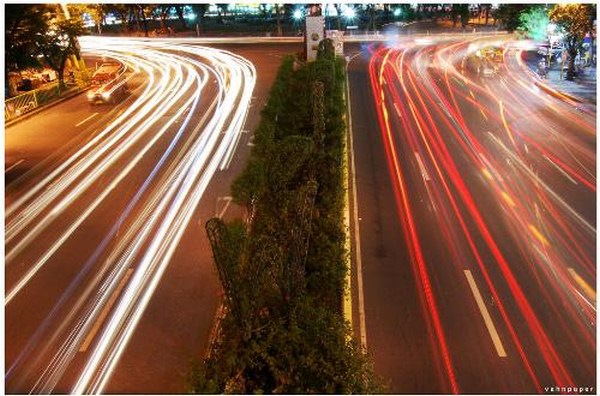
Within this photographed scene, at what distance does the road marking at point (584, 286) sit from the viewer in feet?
39.5

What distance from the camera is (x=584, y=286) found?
486 inches

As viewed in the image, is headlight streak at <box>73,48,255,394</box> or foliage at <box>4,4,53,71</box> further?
foliage at <box>4,4,53,71</box>

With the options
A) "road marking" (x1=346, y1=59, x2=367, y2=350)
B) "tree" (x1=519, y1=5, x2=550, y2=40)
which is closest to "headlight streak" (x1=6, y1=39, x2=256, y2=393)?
"road marking" (x1=346, y1=59, x2=367, y2=350)

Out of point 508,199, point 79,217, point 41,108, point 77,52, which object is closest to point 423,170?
point 508,199

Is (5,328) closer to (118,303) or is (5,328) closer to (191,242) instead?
(118,303)

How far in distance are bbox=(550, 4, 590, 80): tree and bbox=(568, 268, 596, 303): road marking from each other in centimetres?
2528

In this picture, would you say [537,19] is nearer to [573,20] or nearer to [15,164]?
[573,20]

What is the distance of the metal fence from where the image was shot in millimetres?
28203

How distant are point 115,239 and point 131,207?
2.16 m

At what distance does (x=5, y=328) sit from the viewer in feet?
37.4

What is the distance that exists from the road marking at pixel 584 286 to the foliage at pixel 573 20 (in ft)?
82.9

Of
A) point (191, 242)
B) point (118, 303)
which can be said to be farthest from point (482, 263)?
point (118, 303)

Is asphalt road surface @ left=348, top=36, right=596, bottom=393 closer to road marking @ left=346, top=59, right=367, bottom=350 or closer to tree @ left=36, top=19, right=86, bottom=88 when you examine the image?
road marking @ left=346, top=59, right=367, bottom=350

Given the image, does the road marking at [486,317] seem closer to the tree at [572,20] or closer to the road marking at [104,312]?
the road marking at [104,312]
